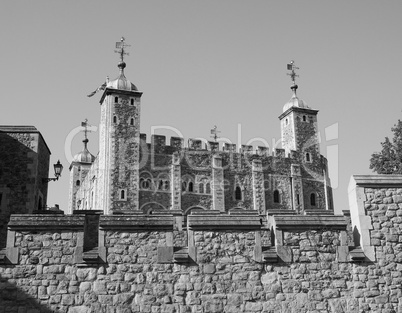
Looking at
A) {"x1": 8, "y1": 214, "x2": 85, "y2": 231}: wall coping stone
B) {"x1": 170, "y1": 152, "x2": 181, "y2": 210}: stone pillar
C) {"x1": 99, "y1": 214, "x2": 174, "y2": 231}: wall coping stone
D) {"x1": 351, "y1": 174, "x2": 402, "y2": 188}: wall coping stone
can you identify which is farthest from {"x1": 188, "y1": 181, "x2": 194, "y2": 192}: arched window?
{"x1": 8, "y1": 214, "x2": 85, "y2": 231}: wall coping stone

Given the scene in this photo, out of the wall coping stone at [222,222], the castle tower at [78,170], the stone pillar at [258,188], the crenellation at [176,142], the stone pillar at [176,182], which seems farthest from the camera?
the castle tower at [78,170]

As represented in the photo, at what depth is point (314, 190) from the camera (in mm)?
53719

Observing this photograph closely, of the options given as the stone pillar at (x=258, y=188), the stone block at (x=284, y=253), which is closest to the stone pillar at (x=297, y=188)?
the stone pillar at (x=258, y=188)

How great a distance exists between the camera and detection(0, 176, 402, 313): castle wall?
8.10 meters

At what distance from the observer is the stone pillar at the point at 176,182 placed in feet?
155

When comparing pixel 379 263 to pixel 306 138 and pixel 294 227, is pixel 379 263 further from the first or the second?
pixel 306 138

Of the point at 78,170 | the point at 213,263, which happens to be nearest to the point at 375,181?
the point at 213,263

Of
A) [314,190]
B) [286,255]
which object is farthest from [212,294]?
[314,190]

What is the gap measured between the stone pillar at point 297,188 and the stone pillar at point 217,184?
707 cm

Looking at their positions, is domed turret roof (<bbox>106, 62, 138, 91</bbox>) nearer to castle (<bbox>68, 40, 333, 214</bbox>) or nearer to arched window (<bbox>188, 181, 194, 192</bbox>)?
castle (<bbox>68, 40, 333, 214</bbox>)

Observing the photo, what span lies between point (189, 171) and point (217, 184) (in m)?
2.70

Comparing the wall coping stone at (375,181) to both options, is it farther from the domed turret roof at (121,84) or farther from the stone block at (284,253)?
the domed turret roof at (121,84)

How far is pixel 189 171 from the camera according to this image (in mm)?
48969

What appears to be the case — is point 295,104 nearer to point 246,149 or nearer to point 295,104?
point 295,104
